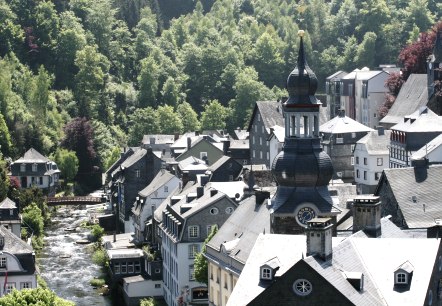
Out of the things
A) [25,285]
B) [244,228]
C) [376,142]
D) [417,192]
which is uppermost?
[417,192]

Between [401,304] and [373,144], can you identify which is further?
[373,144]

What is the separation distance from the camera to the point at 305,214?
A: 228 ft

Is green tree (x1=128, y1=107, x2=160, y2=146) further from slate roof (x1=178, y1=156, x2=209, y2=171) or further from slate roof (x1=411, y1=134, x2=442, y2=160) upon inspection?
slate roof (x1=411, y1=134, x2=442, y2=160)

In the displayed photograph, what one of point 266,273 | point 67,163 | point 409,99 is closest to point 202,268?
point 266,273

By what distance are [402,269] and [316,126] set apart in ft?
59.6

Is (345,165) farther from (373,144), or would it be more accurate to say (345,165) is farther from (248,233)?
(248,233)

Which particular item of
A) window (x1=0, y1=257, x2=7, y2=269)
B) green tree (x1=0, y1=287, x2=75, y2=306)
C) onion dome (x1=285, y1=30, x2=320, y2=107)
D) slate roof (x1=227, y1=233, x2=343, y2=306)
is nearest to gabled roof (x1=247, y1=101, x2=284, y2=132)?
window (x1=0, y1=257, x2=7, y2=269)

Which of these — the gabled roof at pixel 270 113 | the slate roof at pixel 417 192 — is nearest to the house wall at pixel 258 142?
the gabled roof at pixel 270 113

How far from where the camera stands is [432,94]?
133 metres

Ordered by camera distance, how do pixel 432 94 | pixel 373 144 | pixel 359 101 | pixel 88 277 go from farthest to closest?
pixel 359 101 < pixel 432 94 < pixel 373 144 < pixel 88 277

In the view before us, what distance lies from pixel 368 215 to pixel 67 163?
108 meters

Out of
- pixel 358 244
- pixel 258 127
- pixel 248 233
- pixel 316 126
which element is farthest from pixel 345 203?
pixel 258 127

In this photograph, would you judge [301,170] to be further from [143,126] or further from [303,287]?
[143,126]

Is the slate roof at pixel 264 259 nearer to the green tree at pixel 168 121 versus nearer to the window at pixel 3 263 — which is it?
the window at pixel 3 263
